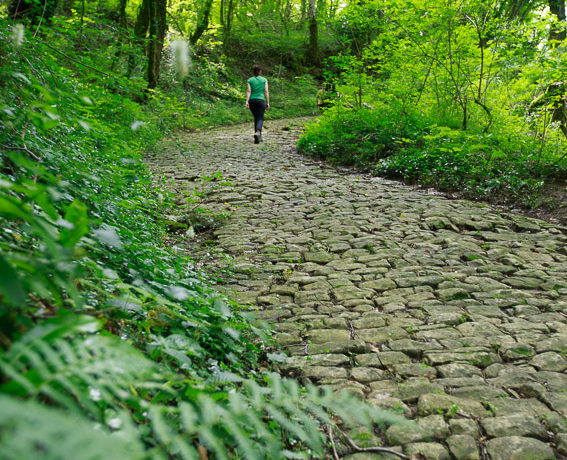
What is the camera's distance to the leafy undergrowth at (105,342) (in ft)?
2.84

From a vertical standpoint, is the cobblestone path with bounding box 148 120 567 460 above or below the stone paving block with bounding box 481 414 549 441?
above

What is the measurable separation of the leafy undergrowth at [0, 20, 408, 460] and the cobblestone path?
443 mm

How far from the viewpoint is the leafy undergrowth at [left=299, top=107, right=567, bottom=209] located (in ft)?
24.5

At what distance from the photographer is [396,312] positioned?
12.1 ft

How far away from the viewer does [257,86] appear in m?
12.7

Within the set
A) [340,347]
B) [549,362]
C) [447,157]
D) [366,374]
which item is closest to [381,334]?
[340,347]

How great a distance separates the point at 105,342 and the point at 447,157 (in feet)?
28.0

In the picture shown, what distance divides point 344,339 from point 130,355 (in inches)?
94.4

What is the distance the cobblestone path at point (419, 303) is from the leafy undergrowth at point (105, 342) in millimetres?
443

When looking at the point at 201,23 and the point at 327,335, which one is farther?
the point at 201,23

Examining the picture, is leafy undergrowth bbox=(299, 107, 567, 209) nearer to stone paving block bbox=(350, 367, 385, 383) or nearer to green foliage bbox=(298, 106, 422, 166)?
green foliage bbox=(298, 106, 422, 166)

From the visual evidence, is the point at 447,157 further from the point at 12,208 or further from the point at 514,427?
the point at 12,208

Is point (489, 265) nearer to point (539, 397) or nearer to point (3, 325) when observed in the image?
point (539, 397)

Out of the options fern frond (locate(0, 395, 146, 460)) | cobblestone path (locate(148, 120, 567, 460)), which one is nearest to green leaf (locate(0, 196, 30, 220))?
fern frond (locate(0, 395, 146, 460))
